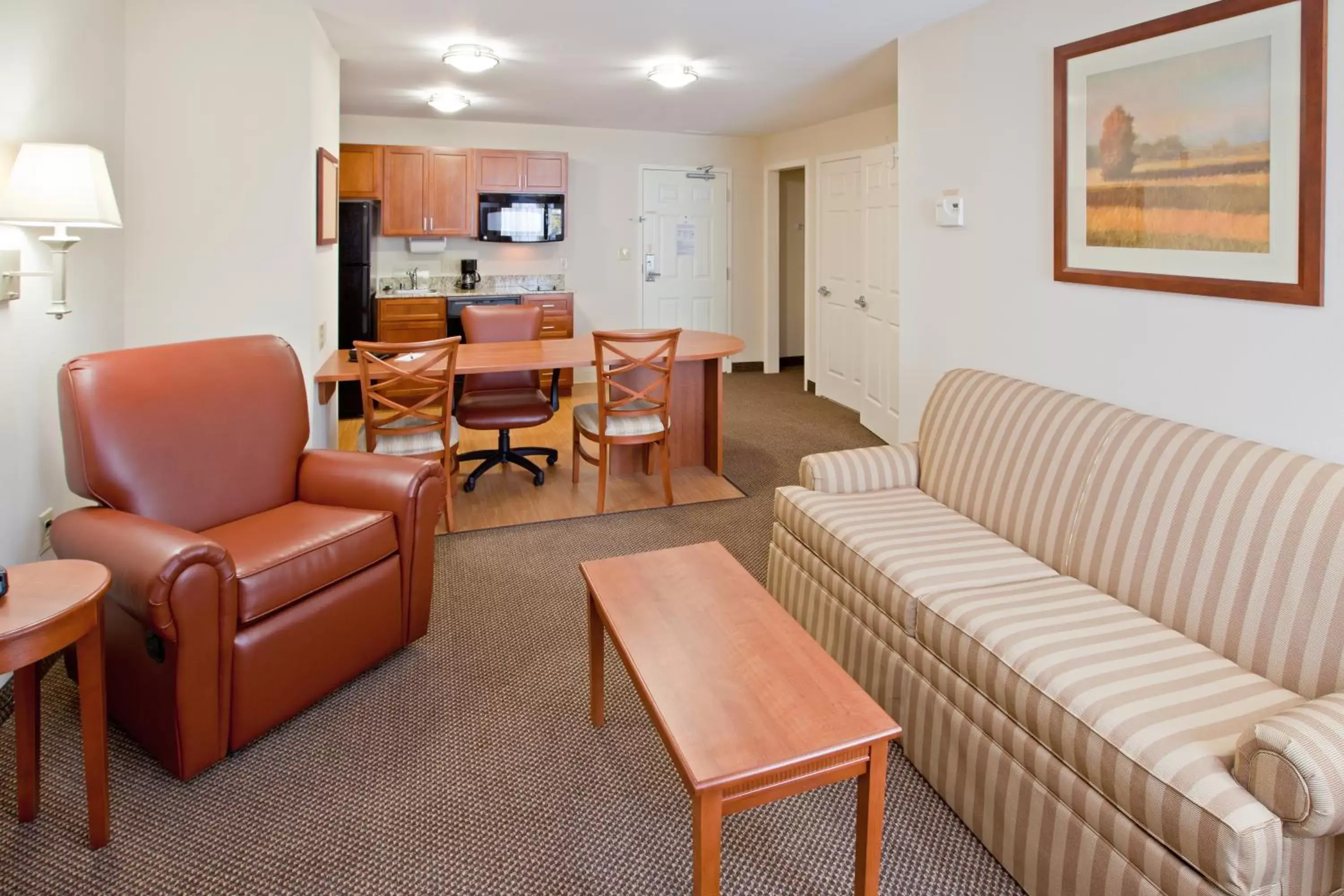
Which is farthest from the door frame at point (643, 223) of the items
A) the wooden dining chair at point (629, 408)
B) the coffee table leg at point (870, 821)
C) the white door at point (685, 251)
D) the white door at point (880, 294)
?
the coffee table leg at point (870, 821)

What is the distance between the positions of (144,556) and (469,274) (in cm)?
560

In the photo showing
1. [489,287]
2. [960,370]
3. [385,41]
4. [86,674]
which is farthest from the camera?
[489,287]

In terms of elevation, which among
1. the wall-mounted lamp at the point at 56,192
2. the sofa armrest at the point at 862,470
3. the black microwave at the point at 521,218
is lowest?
the sofa armrest at the point at 862,470

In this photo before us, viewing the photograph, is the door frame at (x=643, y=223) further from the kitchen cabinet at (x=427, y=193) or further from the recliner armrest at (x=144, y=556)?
the recliner armrest at (x=144, y=556)

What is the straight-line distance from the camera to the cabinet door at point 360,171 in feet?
21.4

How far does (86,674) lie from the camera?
1726mm

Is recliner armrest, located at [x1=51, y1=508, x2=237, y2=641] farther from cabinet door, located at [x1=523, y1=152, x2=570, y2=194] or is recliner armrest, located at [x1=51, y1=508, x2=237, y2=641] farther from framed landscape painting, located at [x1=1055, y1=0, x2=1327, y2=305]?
→ cabinet door, located at [x1=523, y1=152, x2=570, y2=194]

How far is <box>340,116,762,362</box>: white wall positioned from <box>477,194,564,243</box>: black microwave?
0.93ft

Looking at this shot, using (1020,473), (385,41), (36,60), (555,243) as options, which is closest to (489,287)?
(555,243)

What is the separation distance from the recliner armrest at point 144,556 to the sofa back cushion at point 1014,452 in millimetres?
2203

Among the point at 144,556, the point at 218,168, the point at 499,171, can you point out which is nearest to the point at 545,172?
the point at 499,171

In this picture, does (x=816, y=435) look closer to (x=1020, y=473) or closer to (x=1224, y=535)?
(x=1020, y=473)

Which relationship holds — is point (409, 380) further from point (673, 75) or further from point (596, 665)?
point (673, 75)

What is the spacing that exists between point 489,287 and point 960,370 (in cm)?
515
